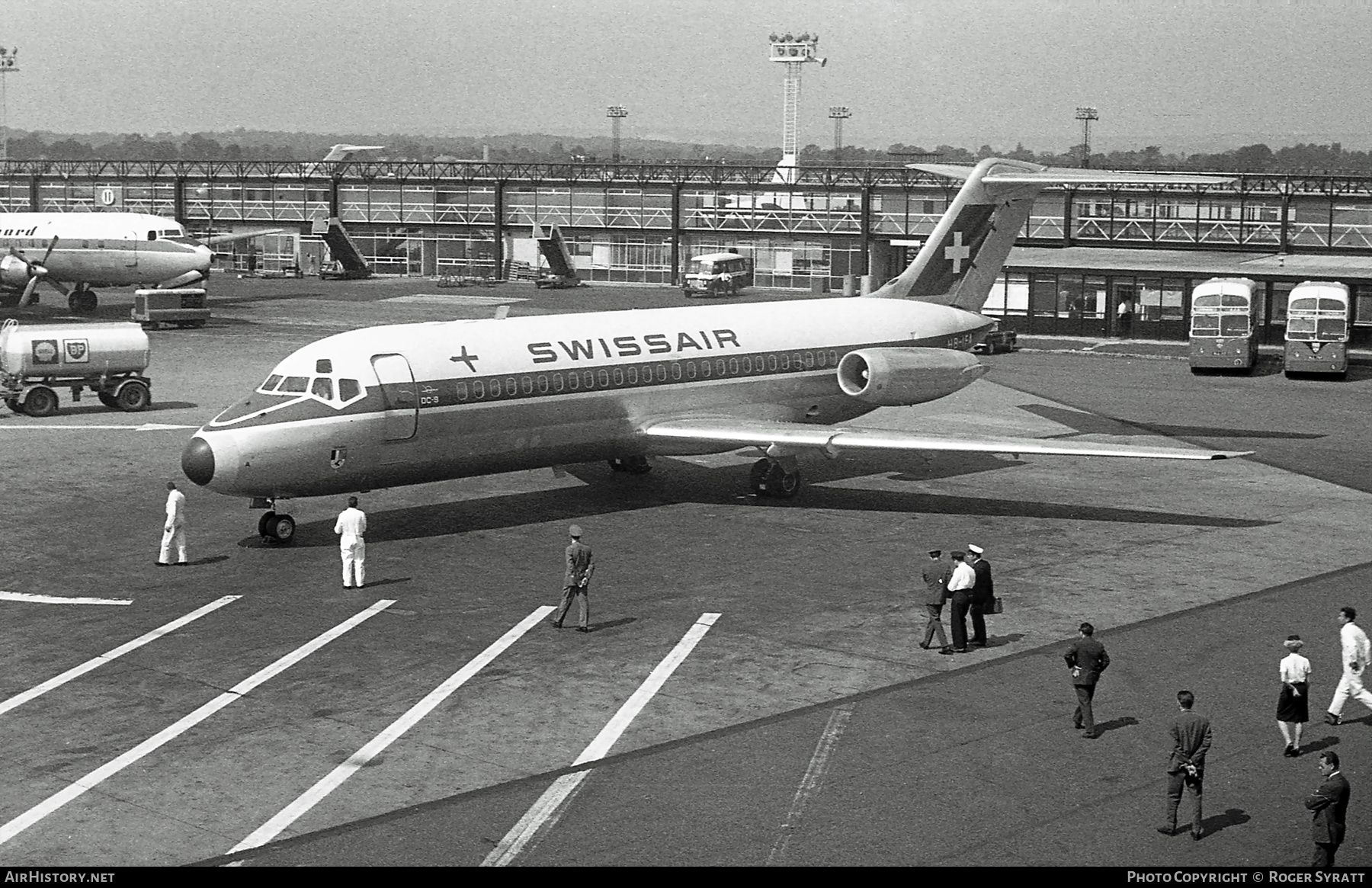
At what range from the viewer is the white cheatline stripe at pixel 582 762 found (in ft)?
54.4

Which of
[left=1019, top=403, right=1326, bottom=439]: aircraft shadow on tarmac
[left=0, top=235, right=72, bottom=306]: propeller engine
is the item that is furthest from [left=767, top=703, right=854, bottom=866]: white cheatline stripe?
[left=0, top=235, right=72, bottom=306]: propeller engine

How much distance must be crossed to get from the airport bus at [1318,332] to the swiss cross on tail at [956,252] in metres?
22.5

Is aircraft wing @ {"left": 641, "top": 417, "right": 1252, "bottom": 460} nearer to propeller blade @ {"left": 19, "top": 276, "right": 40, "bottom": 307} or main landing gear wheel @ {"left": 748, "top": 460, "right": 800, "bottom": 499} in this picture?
main landing gear wheel @ {"left": 748, "top": 460, "right": 800, "bottom": 499}

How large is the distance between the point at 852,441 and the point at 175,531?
14051 millimetres

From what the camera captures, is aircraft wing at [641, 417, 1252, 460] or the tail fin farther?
the tail fin

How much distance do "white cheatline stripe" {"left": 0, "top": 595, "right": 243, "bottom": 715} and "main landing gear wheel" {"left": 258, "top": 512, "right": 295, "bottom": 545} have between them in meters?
3.51

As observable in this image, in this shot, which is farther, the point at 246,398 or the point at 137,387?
the point at 137,387

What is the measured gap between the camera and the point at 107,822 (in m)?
17.1

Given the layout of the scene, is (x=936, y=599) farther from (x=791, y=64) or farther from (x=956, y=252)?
(x=791, y=64)

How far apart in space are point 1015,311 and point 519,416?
156 ft

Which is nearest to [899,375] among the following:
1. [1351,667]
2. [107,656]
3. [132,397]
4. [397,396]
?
[397,396]

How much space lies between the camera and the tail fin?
4197 centimetres
